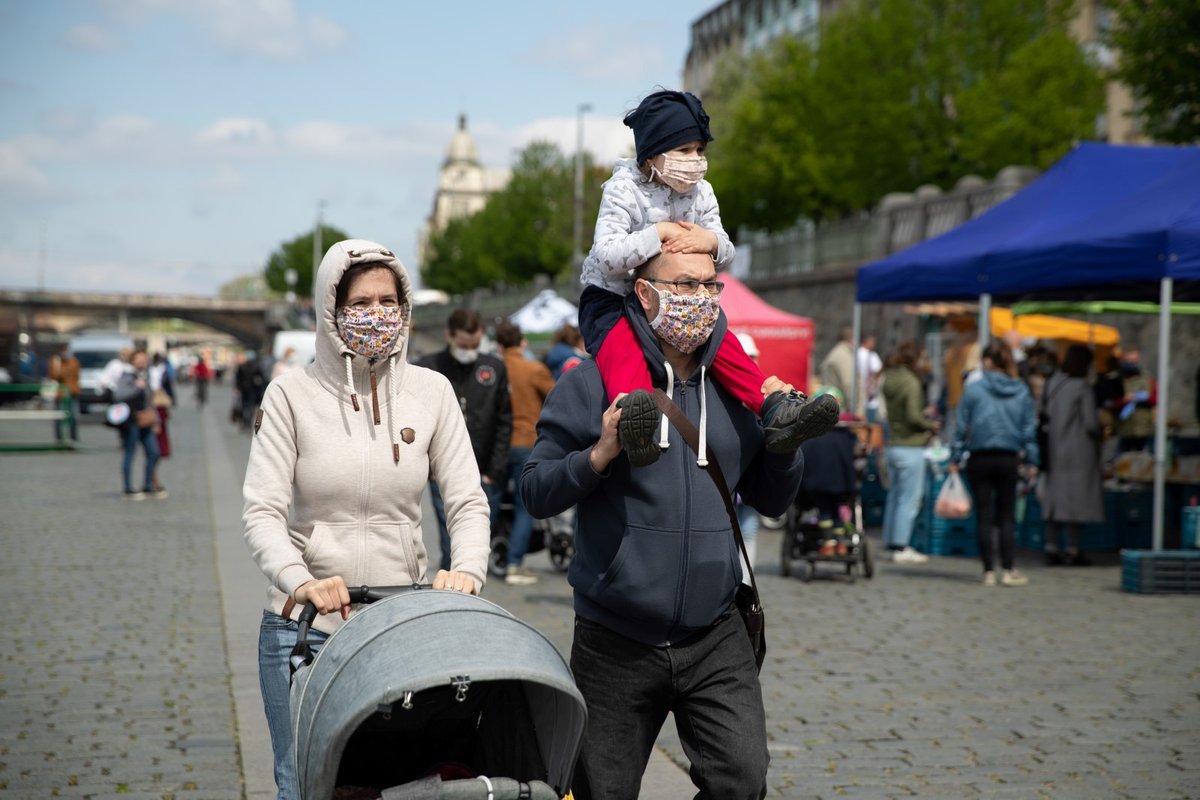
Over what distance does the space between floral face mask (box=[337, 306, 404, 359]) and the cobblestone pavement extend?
8.55 ft

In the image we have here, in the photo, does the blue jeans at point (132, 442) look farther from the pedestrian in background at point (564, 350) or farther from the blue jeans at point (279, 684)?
the blue jeans at point (279, 684)

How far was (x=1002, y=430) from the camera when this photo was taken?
1139 centimetres

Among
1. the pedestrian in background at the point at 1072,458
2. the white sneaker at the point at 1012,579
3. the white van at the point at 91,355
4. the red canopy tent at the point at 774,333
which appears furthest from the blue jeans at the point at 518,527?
the white van at the point at 91,355

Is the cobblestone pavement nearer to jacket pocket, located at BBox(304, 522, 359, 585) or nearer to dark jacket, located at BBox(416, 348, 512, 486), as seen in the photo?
dark jacket, located at BBox(416, 348, 512, 486)

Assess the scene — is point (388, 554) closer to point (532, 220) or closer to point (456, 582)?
point (456, 582)

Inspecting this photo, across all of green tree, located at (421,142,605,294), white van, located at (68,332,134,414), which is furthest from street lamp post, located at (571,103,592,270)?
white van, located at (68,332,134,414)

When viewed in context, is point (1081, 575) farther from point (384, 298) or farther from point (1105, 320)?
point (1105, 320)

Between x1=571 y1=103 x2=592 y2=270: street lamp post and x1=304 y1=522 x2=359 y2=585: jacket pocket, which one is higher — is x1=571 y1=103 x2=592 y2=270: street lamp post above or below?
above

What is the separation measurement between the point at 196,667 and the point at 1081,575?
25.2ft

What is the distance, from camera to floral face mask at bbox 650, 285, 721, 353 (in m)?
3.47

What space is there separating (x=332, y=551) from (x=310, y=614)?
0.32 metres

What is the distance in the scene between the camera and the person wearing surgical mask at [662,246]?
347cm

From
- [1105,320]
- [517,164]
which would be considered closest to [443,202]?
[517,164]

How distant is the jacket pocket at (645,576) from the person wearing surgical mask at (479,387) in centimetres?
639
